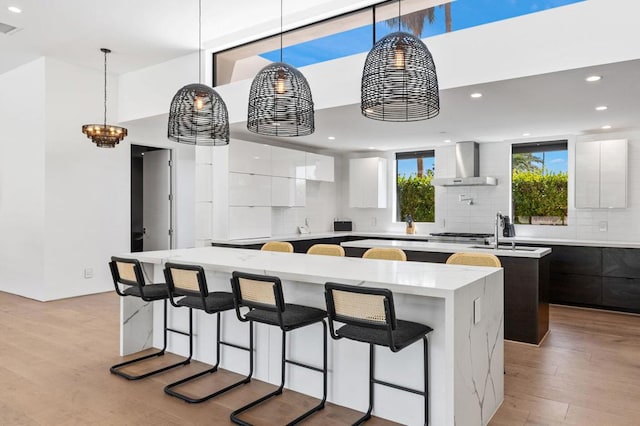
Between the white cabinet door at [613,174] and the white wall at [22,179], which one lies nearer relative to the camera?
the white cabinet door at [613,174]

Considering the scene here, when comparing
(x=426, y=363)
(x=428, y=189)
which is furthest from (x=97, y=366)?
(x=428, y=189)

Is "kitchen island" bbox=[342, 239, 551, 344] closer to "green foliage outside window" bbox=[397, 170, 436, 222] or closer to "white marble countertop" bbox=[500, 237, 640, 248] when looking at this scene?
"white marble countertop" bbox=[500, 237, 640, 248]

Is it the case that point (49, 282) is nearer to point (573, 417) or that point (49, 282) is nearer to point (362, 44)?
point (362, 44)

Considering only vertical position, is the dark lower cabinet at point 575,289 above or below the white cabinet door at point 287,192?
below

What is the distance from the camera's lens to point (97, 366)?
11.5 ft

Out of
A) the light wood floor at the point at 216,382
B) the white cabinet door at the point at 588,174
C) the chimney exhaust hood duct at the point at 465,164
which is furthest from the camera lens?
the chimney exhaust hood duct at the point at 465,164

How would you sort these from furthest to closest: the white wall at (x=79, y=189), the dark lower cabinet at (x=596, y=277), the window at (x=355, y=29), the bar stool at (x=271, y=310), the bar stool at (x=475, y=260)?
the white wall at (x=79, y=189), the dark lower cabinet at (x=596, y=277), the window at (x=355, y=29), the bar stool at (x=475, y=260), the bar stool at (x=271, y=310)

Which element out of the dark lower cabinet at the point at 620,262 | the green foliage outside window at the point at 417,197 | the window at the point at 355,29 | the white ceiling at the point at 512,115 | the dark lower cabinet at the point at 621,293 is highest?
the window at the point at 355,29

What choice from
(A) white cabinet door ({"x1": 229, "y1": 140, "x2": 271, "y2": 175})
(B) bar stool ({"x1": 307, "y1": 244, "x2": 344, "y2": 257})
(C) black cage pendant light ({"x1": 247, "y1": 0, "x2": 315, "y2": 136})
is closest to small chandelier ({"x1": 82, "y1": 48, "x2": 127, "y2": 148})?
(A) white cabinet door ({"x1": 229, "y1": 140, "x2": 271, "y2": 175})

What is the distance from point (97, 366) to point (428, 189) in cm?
591

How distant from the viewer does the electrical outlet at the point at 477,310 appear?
2.41m

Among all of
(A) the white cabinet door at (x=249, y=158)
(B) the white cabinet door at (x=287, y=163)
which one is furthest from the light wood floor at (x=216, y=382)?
(B) the white cabinet door at (x=287, y=163)

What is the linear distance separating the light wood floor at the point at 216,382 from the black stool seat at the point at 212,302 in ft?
1.93

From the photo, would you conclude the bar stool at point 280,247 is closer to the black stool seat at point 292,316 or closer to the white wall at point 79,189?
the black stool seat at point 292,316
